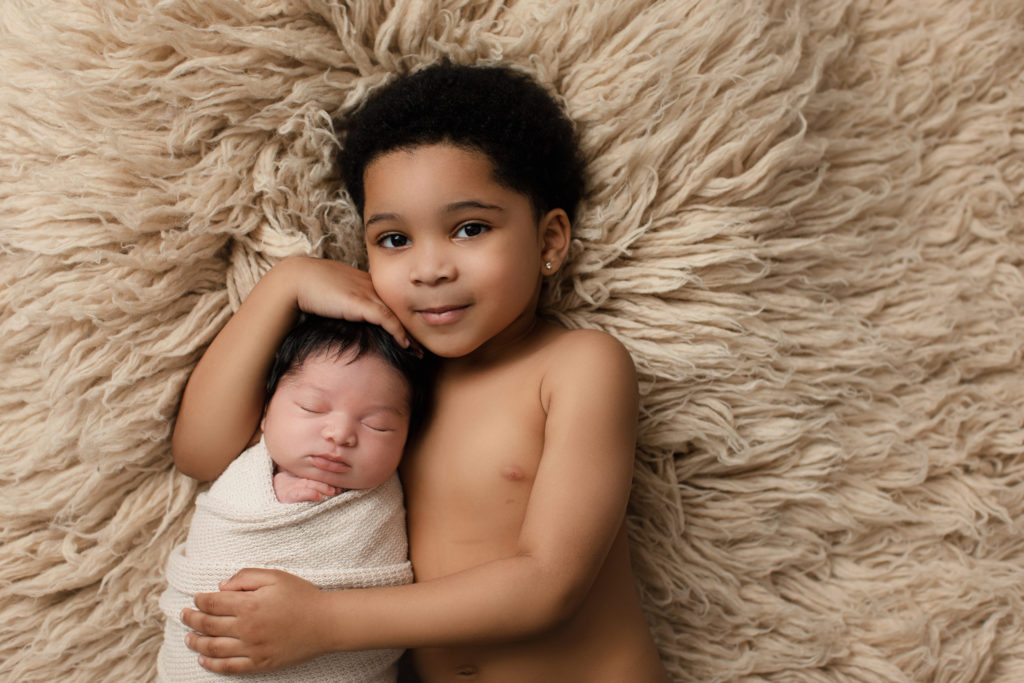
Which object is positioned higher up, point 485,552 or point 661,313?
point 661,313

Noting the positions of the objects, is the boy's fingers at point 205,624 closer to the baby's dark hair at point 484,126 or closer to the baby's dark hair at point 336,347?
the baby's dark hair at point 336,347

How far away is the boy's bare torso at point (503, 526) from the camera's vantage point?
1.05 meters

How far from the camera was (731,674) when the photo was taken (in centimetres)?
120

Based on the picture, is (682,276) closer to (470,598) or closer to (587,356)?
(587,356)

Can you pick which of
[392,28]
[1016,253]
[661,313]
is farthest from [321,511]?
[1016,253]

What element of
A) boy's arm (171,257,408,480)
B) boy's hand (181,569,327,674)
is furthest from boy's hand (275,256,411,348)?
boy's hand (181,569,327,674)

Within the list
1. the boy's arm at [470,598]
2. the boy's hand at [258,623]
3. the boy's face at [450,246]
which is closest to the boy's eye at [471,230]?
the boy's face at [450,246]

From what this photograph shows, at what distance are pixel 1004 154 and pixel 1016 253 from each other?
14 centimetres

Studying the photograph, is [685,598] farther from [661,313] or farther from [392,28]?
[392,28]

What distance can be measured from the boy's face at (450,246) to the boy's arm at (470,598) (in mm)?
172

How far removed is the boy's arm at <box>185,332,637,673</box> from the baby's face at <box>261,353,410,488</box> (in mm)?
134

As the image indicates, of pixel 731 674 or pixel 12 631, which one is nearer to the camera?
pixel 12 631

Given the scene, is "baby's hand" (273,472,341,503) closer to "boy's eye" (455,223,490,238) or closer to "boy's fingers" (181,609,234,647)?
"boy's fingers" (181,609,234,647)

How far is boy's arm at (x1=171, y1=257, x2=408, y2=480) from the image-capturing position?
1050mm
